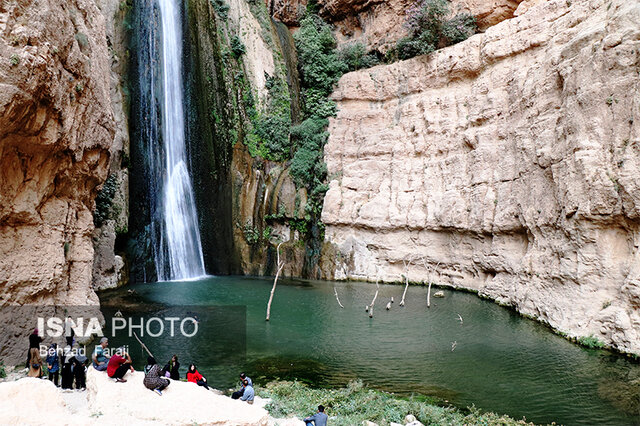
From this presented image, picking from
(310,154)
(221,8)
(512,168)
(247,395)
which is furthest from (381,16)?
(247,395)

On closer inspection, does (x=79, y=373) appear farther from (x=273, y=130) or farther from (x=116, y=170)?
(x=273, y=130)

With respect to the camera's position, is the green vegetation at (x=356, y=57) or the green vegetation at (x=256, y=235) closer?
the green vegetation at (x=256, y=235)

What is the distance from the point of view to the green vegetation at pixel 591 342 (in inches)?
600

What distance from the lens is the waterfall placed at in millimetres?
29547

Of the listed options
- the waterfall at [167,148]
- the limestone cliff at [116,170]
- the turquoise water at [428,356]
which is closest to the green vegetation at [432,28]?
the waterfall at [167,148]

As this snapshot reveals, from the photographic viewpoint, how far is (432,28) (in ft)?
111

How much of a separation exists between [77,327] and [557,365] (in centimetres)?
1717

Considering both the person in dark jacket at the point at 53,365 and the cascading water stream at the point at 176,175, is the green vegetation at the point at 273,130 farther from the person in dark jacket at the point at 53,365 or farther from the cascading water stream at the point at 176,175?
the person in dark jacket at the point at 53,365

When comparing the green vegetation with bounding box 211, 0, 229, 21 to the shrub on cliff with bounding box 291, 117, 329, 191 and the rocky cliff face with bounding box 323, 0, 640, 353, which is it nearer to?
the shrub on cliff with bounding box 291, 117, 329, 191

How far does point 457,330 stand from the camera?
18219 mm

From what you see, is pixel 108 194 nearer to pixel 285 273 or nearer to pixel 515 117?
pixel 285 273

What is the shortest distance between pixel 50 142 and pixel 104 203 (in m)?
12.9

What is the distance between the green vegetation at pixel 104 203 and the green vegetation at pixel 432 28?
1011 inches

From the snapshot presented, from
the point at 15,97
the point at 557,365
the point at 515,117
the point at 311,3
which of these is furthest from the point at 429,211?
the point at 311,3
